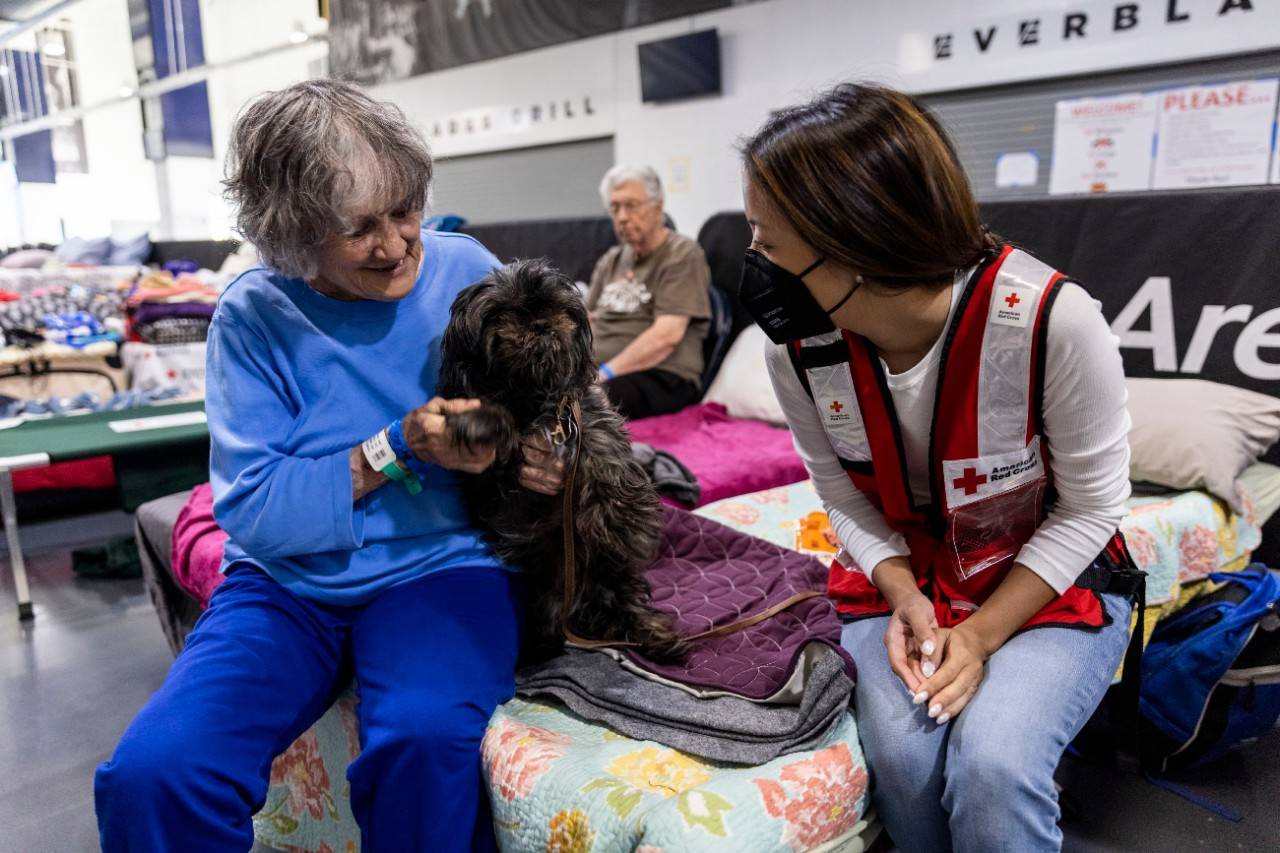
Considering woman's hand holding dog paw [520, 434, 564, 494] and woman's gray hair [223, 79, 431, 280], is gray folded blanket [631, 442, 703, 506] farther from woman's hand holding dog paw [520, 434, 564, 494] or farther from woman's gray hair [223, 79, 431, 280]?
woman's gray hair [223, 79, 431, 280]

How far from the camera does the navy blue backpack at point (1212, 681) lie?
5.85 feet

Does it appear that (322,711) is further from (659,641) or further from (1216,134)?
(1216,134)

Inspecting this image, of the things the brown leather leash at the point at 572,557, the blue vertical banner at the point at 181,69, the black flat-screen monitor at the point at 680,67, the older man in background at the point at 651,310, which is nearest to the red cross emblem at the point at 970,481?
the brown leather leash at the point at 572,557

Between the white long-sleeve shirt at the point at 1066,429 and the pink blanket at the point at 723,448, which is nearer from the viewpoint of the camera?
the white long-sleeve shirt at the point at 1066,429

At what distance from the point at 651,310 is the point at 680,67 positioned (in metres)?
2.34

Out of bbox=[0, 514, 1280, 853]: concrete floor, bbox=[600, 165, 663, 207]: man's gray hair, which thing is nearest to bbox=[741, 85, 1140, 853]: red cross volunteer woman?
bbox=[0, 514, 1280, 853]: concrete floor

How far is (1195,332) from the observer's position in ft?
8.09

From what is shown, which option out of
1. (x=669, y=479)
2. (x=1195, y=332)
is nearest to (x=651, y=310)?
(x=669, y=479)

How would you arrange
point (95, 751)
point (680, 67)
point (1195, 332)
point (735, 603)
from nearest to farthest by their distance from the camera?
point (735, 603) → point (95, 751) → point (1195, 332) → point (680, 67)

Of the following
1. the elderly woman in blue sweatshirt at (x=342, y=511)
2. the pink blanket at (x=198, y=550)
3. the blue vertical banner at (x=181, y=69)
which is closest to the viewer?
the elderly woman in blue sweatshirt at (x=342, y=511)

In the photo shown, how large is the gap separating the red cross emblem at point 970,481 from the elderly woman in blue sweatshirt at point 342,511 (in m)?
0.62

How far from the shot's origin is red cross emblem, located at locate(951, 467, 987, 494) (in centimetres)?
126

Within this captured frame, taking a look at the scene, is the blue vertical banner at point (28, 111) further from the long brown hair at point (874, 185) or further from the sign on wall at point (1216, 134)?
the long brown hair at point (874, 185)

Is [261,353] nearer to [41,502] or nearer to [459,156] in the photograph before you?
[41,502]
